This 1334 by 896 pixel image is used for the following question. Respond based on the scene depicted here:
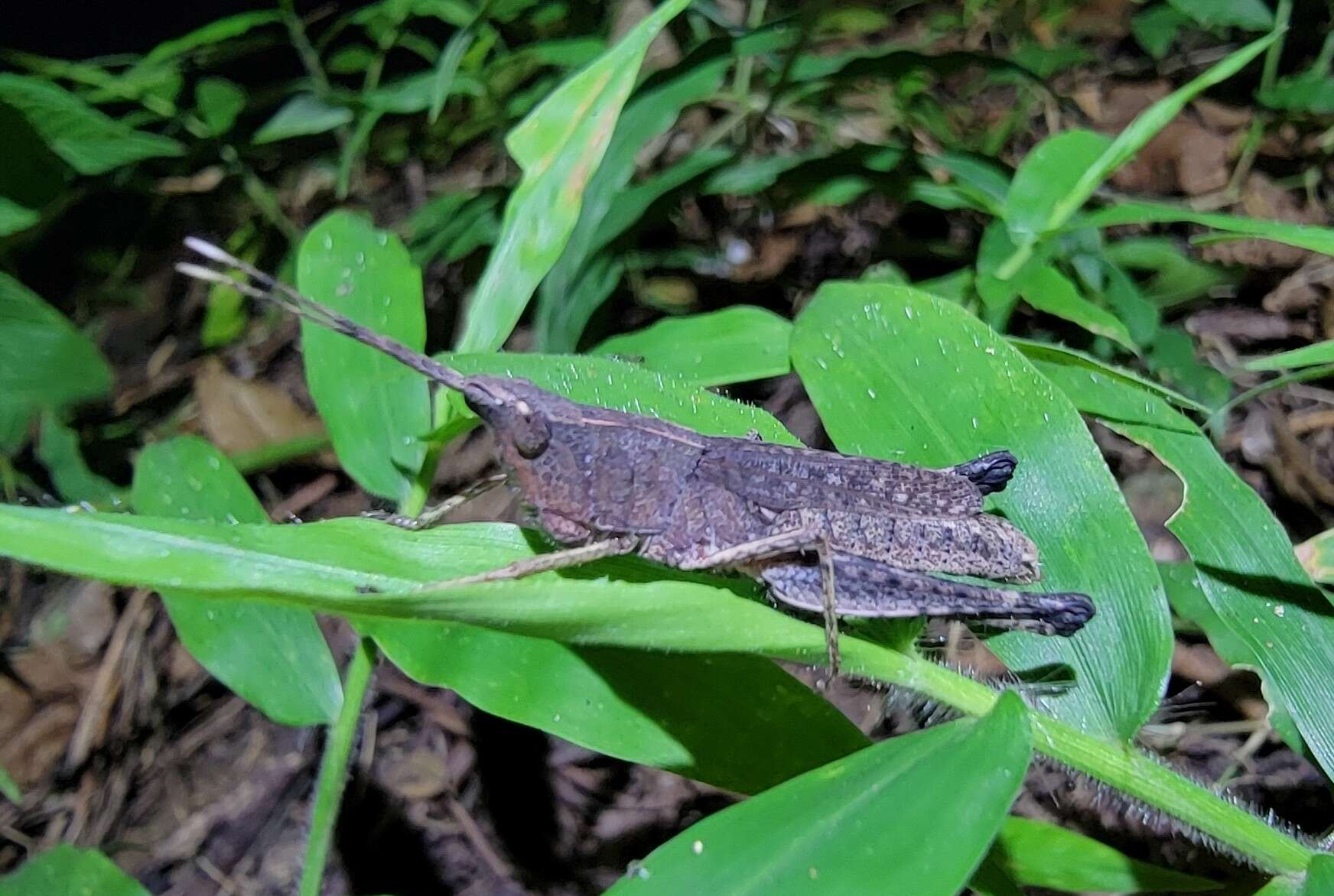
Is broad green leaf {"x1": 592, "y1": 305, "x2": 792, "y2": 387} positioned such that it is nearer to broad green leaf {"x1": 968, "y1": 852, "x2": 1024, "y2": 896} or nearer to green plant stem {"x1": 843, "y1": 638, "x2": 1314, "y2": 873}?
green plant stem {"x1": 843, "y1": 638, "x2": 1314, "y2": 873}

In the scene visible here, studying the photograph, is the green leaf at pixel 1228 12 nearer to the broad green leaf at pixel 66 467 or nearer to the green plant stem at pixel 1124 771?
the green plant stem at pixel 1124 771

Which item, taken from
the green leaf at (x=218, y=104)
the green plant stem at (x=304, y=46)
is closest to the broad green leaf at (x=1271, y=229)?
the green plant stem at (x=304, y=46)

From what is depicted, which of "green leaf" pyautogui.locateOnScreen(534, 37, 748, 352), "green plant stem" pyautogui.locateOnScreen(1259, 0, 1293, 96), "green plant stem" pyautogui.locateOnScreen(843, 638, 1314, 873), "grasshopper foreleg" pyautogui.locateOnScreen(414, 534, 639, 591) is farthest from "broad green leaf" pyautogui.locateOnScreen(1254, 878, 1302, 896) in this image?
"green plant stem" pyautogui.locateOnScreen(1259, 0, 1293, 96)

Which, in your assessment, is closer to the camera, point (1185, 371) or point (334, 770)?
point (334, 770)

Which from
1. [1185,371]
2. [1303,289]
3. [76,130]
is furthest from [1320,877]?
[76,130]

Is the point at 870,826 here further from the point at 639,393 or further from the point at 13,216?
the point at 13,216

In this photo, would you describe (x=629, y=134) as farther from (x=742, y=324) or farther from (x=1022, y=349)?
(x=1022, y=349)

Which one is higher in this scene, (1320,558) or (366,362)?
(1320,558)
